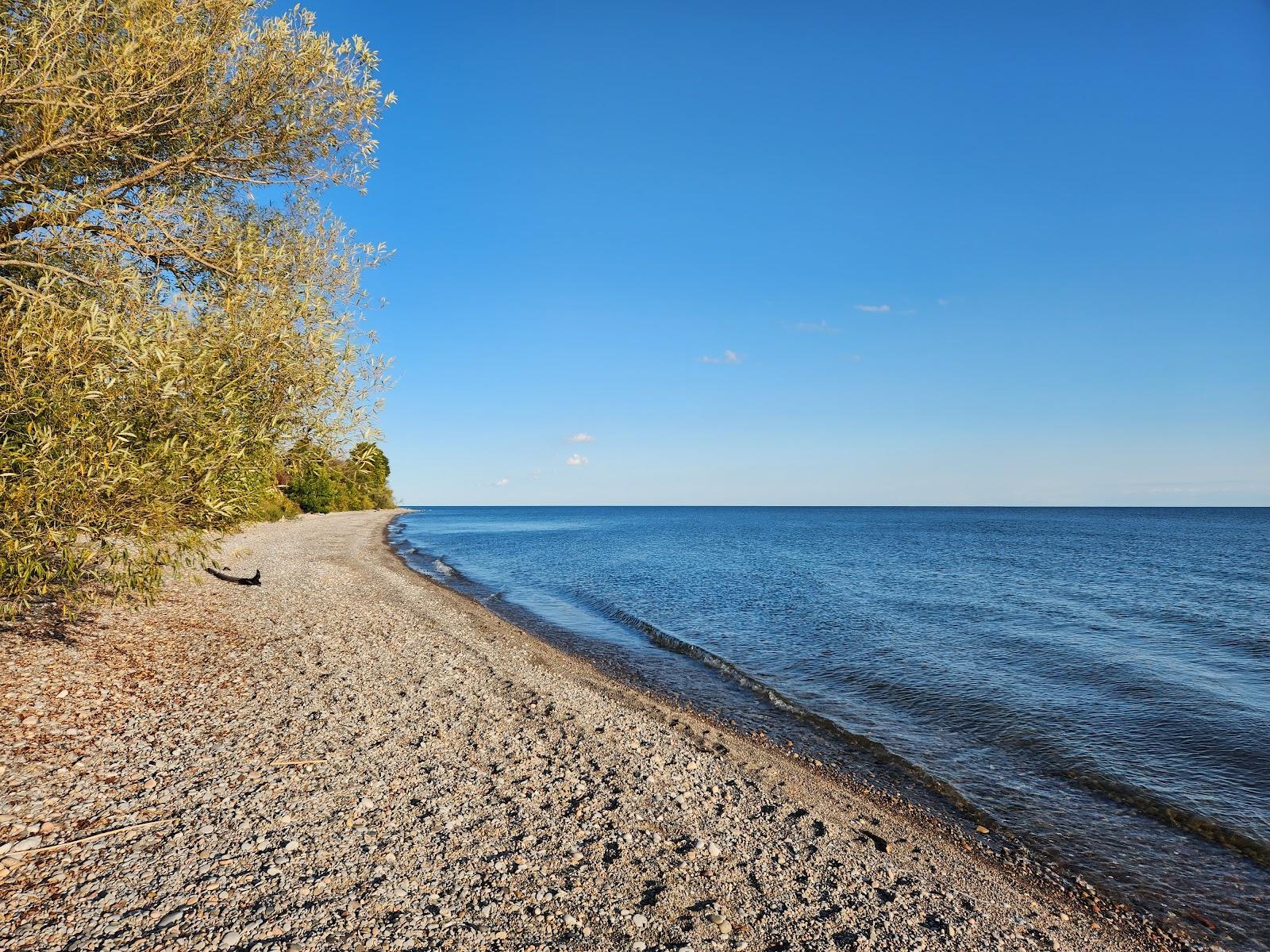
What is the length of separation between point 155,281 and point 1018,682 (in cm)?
2505

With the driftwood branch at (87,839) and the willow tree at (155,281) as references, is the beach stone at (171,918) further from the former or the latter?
the willow tree at (155,281)

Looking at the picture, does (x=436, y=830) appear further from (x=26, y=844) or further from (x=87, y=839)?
(x=26, y=844)

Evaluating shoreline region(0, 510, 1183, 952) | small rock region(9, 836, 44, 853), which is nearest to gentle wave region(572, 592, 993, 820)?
shoreline region(0, 510, 1183, 952)

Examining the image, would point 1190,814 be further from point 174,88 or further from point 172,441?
point 174,88

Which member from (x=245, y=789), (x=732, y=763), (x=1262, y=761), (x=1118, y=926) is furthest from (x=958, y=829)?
(x=245, y=789)

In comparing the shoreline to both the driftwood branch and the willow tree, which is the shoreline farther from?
the willow tree

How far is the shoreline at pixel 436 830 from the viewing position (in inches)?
266

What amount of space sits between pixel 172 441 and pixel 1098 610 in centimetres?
4126

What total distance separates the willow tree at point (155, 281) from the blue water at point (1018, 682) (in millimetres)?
13144

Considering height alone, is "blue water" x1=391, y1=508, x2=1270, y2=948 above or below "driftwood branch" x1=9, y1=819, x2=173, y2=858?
below

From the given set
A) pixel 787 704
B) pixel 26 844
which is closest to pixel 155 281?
pixel 26 844

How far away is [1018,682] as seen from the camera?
20234mm

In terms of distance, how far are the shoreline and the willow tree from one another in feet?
10.7

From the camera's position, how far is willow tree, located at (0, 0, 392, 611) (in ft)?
25.6
